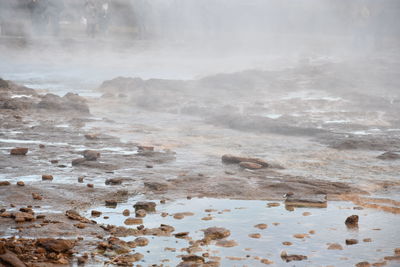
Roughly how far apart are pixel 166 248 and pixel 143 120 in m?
8.14

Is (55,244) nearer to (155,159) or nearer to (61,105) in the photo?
(155,159)

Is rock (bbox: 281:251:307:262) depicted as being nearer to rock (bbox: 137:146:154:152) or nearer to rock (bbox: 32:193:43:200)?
rock (bbox: 32:193:43:200)

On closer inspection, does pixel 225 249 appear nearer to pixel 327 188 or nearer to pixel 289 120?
pixel 327 188

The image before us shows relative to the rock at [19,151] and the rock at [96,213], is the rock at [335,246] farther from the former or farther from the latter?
the rock at [19,151]

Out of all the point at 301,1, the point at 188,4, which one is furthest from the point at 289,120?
the point at 301,1

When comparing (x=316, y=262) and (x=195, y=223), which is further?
(x=195, y=223)

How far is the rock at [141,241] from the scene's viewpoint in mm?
5234

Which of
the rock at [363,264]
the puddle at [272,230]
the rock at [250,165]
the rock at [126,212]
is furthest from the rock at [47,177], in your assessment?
the rock at [363,264]

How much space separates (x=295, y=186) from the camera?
291 inches

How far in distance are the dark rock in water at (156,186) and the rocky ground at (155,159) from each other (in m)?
0.02

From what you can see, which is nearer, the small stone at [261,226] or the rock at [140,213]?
the small stone at [261,226]

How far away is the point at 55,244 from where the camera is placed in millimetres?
4875

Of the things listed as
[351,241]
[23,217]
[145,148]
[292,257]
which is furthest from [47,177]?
[351,241]

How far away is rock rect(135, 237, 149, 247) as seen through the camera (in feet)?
17.2
